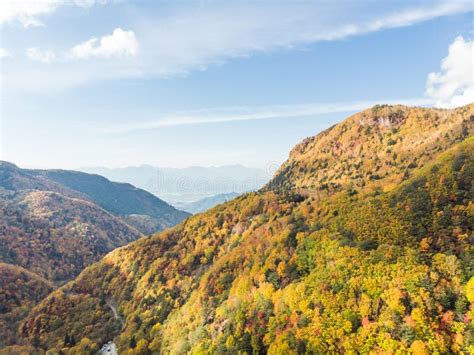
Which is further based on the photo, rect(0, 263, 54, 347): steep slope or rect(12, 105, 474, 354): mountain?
rect(0, 263, 54, 347): steep slope

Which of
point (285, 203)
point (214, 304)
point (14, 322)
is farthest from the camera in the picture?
point (14, 322)

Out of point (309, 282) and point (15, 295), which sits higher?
point (309, 282)

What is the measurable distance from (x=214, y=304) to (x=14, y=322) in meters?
107

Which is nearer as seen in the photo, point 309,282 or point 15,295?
point 309,282

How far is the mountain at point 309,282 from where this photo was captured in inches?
2151

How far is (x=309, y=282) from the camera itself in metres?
71.4

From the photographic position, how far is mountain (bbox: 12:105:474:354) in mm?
54625

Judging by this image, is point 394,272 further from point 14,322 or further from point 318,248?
point 14,322

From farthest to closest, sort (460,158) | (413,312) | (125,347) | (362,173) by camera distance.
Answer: (362,173) < (125,347) < (460,158) < (413,312)

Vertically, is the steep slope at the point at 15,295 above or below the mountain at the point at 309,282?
below

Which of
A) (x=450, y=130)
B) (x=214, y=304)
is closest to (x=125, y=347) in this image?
(x=214, y=304)

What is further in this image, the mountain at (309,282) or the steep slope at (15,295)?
the steep slope at (15,295)

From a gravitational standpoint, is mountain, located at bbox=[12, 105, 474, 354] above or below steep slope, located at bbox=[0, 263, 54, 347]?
above

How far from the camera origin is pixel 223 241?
12731cm
